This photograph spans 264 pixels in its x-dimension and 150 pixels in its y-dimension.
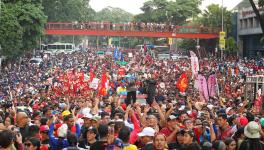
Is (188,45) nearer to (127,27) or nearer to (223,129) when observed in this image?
(127,27)

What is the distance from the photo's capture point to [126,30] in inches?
2357

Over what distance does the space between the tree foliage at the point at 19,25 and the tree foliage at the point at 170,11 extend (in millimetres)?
40308

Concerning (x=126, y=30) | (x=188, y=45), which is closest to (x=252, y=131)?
(x=126, y=30)

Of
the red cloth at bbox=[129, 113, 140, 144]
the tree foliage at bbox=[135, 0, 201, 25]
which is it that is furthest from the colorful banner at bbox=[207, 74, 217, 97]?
the tree foliage at bbox=[135, 0, 201, 25]

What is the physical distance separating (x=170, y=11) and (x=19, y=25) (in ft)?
150

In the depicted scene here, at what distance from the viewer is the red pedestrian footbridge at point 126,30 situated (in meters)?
58.5

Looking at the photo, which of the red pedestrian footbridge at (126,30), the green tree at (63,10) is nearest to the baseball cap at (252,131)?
the red pedestrian footbridge at (126,30)

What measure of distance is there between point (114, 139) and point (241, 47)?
52.1 meters

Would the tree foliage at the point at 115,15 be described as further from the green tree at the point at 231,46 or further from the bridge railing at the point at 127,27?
the green tree at the point at 231,46

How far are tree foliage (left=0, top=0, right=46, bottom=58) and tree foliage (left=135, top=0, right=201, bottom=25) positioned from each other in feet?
132

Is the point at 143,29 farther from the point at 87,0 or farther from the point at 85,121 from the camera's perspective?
the point at 85,121

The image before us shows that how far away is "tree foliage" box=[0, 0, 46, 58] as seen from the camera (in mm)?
42906

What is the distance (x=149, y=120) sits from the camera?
10250 mm

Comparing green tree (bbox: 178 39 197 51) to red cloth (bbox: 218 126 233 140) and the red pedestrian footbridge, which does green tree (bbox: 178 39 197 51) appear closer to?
the red pedestrian footbridge
